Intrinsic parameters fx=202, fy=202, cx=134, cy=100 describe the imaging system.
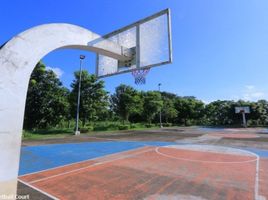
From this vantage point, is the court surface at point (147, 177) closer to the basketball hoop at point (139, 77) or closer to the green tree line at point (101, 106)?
the basketball hoop at point (139, 77)

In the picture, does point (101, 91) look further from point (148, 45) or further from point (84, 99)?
point (148, 45)

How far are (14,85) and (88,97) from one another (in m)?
22.4

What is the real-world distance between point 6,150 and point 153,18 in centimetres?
353

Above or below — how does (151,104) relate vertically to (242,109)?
above

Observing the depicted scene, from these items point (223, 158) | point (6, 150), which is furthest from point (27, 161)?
point (223, 158)

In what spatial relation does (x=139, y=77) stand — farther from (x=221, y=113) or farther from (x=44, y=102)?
(x=221, y=113)

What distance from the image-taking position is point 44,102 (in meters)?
22.7

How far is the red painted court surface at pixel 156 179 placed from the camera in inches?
211

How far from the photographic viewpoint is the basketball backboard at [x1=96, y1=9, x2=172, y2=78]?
4.14 m

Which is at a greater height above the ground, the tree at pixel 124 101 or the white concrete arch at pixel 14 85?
the tree at pixel 124 101

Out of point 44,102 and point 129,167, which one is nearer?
point 129,167

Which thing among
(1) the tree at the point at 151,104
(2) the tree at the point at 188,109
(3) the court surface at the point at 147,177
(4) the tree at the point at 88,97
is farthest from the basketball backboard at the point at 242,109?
(3) the court surface at the point at 147,177

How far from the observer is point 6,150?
108 inches

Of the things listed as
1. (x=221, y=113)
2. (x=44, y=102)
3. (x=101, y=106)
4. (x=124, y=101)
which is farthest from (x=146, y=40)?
(x=221, y=113)
